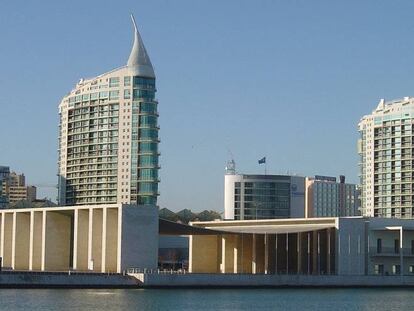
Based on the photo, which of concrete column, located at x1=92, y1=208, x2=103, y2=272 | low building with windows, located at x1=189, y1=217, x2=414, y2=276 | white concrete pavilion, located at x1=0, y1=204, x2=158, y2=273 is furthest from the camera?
low building with windows, located at x1=189, y1=217, x2=414, y2=276

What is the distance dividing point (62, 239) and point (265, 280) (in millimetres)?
23760

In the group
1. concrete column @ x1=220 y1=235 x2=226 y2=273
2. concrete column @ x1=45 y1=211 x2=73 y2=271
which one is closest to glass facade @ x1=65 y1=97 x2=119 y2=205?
concrete column @ x1=220 y1=235 x2=226 y2=273

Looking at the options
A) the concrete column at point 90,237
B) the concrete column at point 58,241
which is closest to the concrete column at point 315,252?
the concrete column at point 90,237

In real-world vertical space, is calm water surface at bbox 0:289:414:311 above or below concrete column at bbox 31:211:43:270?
below

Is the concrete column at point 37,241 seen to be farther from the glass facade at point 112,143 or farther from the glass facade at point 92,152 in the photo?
the glass facade at point 92,152

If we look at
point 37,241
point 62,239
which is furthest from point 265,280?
point 37,241

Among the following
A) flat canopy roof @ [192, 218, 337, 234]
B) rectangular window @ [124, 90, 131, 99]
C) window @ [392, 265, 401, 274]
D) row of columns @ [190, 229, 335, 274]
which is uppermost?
rectangular window @ [124, 90, 131, 99]

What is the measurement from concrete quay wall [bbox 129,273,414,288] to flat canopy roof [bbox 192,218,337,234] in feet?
17.3

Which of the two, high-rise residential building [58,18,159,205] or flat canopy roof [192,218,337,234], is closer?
flat canopy roof [192,218,337,234]

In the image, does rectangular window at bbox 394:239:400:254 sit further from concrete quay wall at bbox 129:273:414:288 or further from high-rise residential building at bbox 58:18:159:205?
high-rise residential building at bbox 58:18:159:205

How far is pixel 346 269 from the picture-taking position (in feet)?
377

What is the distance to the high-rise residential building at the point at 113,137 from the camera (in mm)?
181000

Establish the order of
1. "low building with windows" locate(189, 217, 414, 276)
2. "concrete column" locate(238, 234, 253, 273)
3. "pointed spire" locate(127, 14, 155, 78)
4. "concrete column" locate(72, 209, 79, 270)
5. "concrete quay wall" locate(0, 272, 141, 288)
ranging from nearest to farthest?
1. "concrete quay wall" locate(0, 272, 141, 288)
2. "concrete column" locate(72, 209, 79, 270)
3. "low building with windows" locate(189, 217, 414, 276)
4. "concrete column" locate(238, 234, 253, 273)
5. "pointed spire" locate(127, 14, 155, 78)

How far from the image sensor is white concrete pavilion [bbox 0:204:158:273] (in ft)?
346
